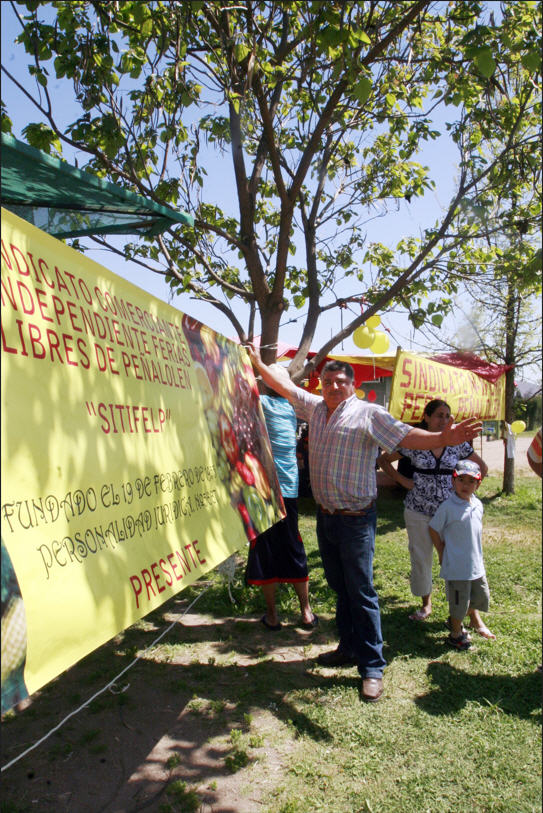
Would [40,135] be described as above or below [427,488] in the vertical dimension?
above

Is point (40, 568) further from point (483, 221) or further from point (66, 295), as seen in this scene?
point (483, 221)

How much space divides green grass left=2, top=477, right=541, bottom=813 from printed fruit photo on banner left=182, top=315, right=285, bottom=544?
1146mm

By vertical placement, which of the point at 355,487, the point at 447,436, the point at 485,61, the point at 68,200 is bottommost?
the point at 355,487

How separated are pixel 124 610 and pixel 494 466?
605 inches

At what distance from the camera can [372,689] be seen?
3.65 meters

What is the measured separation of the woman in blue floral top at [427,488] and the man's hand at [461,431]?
141 cm

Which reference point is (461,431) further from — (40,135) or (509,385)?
(509,385)

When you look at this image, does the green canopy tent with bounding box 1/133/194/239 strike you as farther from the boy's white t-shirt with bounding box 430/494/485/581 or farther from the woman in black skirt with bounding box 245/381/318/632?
the boy's white t-shirt with bounding box 430/494/485/581

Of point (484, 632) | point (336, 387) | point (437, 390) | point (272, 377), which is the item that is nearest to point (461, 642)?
point (484, 632)

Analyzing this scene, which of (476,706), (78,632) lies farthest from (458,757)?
(78,632)

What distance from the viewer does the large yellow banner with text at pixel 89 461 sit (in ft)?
5.33

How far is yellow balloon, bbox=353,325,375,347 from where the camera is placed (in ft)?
20.3

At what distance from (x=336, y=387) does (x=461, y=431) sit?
0.92 metres

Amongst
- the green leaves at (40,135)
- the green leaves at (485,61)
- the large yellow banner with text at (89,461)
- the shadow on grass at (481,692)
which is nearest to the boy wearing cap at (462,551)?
the shadow on grass at (481,692)
